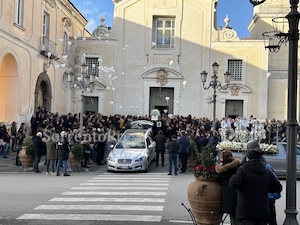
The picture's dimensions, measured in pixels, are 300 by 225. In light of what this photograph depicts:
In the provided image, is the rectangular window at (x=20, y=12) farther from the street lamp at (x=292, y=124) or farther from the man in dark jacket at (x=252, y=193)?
the man in dark jacket at (x=252, y=193)

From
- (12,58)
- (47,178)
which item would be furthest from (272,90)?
(47,178)

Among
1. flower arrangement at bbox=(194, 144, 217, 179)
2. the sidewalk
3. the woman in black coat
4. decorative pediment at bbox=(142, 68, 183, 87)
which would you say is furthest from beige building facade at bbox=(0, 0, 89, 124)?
the woman in black coat

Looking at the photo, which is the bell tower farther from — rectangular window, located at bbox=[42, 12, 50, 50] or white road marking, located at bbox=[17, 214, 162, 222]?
white road marking, located at bbox=[17, 214, 162, 222]

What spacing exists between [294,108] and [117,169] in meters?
11.6

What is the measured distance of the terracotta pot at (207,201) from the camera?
278 inches

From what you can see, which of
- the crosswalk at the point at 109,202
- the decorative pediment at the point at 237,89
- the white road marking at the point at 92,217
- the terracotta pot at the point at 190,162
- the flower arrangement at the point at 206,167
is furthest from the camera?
the decorative pediment at the point at 237,89

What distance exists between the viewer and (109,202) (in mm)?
10734

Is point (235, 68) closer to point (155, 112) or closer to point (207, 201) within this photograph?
point (155, 112)

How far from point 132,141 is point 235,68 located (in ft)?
60.8

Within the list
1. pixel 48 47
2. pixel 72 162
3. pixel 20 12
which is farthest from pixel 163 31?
pixel 72 162

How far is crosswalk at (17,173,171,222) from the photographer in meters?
9.11

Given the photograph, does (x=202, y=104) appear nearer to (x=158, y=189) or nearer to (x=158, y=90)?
(x=158, y=90)

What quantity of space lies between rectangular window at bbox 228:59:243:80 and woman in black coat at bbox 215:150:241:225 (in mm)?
28959

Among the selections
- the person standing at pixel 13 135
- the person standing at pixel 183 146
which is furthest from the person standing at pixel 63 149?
the person standing at pixel 13 135
